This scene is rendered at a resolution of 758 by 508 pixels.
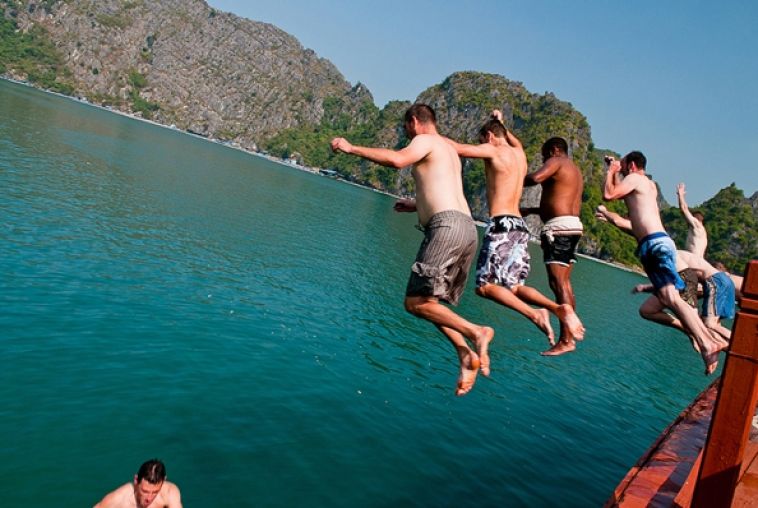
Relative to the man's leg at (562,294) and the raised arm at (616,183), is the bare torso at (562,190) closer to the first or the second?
the raised arm at (616,183)

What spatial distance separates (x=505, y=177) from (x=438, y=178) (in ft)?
4.30

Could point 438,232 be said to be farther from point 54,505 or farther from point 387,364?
point 387,364

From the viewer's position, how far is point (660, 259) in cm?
751

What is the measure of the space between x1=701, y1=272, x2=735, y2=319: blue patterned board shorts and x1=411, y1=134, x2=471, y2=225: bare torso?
5.03 meters

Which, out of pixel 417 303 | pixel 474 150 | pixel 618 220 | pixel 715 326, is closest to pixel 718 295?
pixel 715 326

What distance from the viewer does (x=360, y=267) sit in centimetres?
4269

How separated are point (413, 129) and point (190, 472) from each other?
9.65 meters

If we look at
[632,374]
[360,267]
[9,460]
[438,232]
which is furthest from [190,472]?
[360,267]

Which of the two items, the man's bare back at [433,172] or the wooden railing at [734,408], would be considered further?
the man's bare back at [433,172]

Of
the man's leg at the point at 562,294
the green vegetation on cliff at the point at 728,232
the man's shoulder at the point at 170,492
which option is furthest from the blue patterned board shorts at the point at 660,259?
the green vegetation on cliff at the point at 728,232

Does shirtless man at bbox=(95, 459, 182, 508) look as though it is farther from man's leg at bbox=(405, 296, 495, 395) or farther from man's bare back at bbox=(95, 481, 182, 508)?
man's leg at bbox=(405, 296, 495, 395)

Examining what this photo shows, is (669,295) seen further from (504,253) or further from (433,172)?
(433,172)

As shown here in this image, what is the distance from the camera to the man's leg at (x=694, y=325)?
23.9 feet

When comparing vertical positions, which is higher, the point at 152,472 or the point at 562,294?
the point at 562,294
